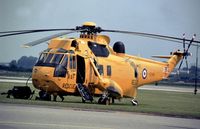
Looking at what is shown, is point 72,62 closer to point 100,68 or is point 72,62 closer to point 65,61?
point 65,61

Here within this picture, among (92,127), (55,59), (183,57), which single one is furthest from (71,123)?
(183,57)

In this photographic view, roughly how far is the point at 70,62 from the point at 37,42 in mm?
4043

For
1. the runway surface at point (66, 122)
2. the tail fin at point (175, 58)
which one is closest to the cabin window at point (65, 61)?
the runway surface at point (66, 122)

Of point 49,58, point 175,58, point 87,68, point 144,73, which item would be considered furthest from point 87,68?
point 175,58

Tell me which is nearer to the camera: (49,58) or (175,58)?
(49,58)

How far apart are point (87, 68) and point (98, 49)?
1.59 metres

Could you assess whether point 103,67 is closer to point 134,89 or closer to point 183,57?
point 134,89

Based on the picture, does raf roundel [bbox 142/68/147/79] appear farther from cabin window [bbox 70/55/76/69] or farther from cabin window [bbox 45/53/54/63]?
cabin window [bbox 45/53/54/63]

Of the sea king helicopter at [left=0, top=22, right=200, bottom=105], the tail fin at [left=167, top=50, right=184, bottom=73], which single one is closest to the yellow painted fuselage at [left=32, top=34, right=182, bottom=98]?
the sea king helicopter at [left=0, top=22, right=200, bottom=105]

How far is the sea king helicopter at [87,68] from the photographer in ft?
91.8

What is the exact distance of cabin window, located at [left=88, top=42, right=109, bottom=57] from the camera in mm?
30234

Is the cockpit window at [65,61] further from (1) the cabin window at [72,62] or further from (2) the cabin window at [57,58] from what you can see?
Result: (1) the cabin window at [72,62]

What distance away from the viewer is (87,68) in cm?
2962

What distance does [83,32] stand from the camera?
30.4 m
